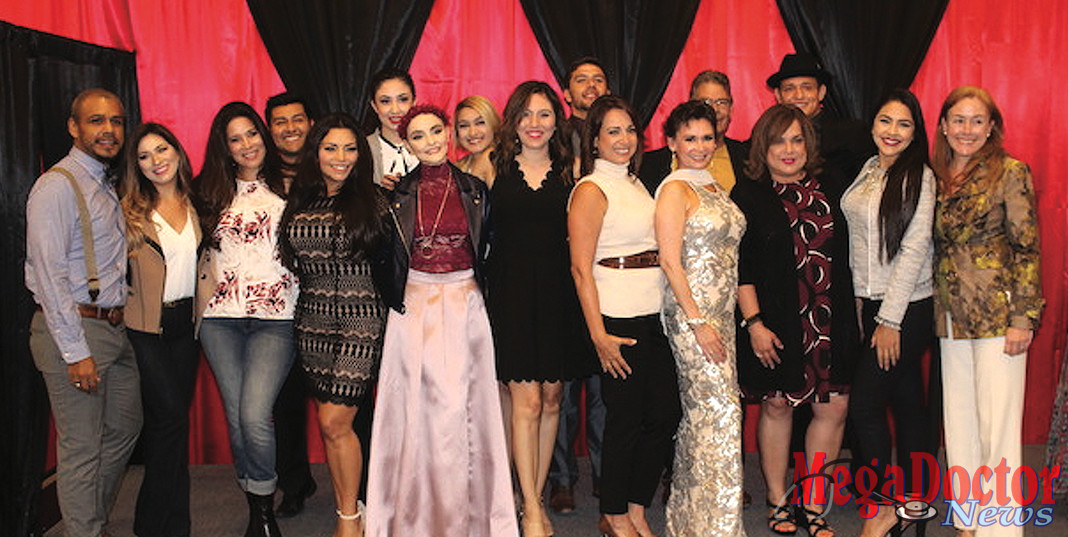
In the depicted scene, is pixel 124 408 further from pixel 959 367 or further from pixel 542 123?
pixel 959 367

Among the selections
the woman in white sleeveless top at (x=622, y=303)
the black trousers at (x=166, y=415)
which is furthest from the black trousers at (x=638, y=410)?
the black trousers at (x=166, y=415)

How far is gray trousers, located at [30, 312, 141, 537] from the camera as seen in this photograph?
3.60m

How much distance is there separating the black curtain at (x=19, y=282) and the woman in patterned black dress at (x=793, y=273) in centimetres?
291

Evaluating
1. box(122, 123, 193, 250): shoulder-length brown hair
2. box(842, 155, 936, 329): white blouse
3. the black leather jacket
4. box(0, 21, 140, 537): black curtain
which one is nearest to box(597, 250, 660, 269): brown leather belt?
the black leather jacket

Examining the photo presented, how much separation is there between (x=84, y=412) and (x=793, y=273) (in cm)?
279

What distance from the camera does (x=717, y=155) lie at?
4.36 metres

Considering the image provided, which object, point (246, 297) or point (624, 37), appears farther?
point (624, 37)

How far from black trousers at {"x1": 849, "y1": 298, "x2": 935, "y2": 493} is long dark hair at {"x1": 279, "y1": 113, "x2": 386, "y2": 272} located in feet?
6.47

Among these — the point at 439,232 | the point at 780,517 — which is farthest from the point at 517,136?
the point at 780,517

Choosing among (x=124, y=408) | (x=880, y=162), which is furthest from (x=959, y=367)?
(x=124, y=408)

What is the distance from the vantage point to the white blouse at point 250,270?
12.5 ft

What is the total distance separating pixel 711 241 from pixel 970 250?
3.17ft

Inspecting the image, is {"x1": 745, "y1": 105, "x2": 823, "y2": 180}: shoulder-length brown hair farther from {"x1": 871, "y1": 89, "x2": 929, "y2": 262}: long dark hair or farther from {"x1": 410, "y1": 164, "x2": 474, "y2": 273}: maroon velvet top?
{"x1": 410, "y1": 164, "x2": 474, "y2": 273}: maroon velvet top

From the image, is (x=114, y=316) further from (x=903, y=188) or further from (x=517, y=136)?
(x=903, y=188)
